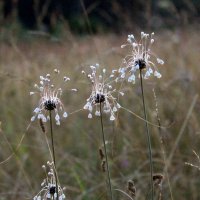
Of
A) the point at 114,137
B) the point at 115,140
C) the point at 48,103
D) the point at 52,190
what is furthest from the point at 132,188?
the point at 115,140

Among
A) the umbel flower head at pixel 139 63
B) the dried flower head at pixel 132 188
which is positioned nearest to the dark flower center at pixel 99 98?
the umbel flower head at pixel 139 63

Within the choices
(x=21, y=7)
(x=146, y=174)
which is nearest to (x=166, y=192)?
(x=146, y=174)

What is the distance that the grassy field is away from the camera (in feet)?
8.95

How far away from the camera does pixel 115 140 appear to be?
3.10 meters

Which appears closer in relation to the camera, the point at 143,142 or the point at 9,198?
the point at 9,198

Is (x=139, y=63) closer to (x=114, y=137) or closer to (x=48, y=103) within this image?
(x=48, y=103)

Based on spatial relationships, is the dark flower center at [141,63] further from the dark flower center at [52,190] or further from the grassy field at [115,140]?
the grassy field at [115,140]

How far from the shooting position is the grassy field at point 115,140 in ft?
8.95

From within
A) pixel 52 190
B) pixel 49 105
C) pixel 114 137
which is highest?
pixel 114 137

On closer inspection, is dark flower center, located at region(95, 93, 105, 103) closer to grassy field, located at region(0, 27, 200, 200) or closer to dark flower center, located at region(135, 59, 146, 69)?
A: dark flower center, located at region(135, 59, 146, 69)

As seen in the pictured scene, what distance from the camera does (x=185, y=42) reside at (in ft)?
18.4

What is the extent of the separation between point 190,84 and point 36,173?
1205 millimetres

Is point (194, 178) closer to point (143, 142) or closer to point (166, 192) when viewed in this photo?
point (166, 192)

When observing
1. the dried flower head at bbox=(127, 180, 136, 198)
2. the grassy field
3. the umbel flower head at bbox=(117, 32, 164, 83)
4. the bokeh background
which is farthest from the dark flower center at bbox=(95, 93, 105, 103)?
the grassy field
